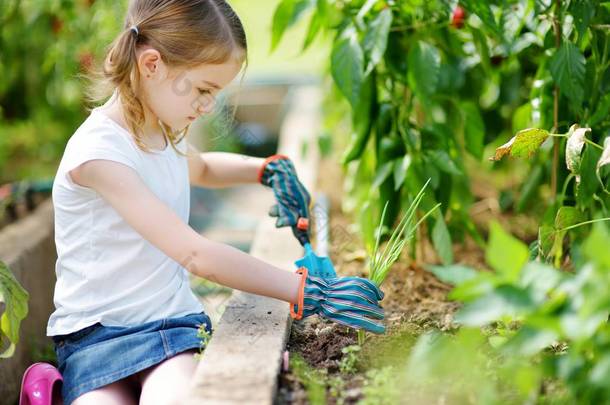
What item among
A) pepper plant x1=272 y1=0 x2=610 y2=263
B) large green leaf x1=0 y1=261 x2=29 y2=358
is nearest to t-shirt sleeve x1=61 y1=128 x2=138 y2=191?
large green leaf x1=0 y1=261 x2=29 y2=358

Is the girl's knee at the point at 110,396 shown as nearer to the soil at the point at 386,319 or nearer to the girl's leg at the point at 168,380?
the girl's leg at the point at 168,380

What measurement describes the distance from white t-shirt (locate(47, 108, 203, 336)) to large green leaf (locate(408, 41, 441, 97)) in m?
0.76

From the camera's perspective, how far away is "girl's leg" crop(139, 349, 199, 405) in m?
1.60

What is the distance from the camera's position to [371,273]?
1.86 metres

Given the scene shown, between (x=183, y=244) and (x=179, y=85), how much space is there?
0.38 meters

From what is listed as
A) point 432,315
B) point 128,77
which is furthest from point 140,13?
point 432,315

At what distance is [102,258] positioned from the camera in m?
1.82

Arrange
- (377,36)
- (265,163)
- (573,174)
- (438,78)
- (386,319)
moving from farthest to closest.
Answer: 1. (438,78)
2. (265,163)
3. (377,36)
4. (386,319)
5. (573,174)

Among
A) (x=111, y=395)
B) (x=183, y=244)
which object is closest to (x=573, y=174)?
(x=183, y=244)

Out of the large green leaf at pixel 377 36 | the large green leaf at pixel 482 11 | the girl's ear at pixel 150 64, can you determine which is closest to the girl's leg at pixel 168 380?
the girl's ear at pixel 150 64

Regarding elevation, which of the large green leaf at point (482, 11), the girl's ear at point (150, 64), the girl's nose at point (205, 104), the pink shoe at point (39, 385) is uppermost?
the large green leaf at point (482, 11)

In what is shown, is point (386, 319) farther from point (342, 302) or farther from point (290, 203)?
point (290, 203)

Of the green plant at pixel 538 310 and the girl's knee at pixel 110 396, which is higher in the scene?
the green plant at pixel 538 310

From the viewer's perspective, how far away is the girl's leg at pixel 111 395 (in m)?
1.68
